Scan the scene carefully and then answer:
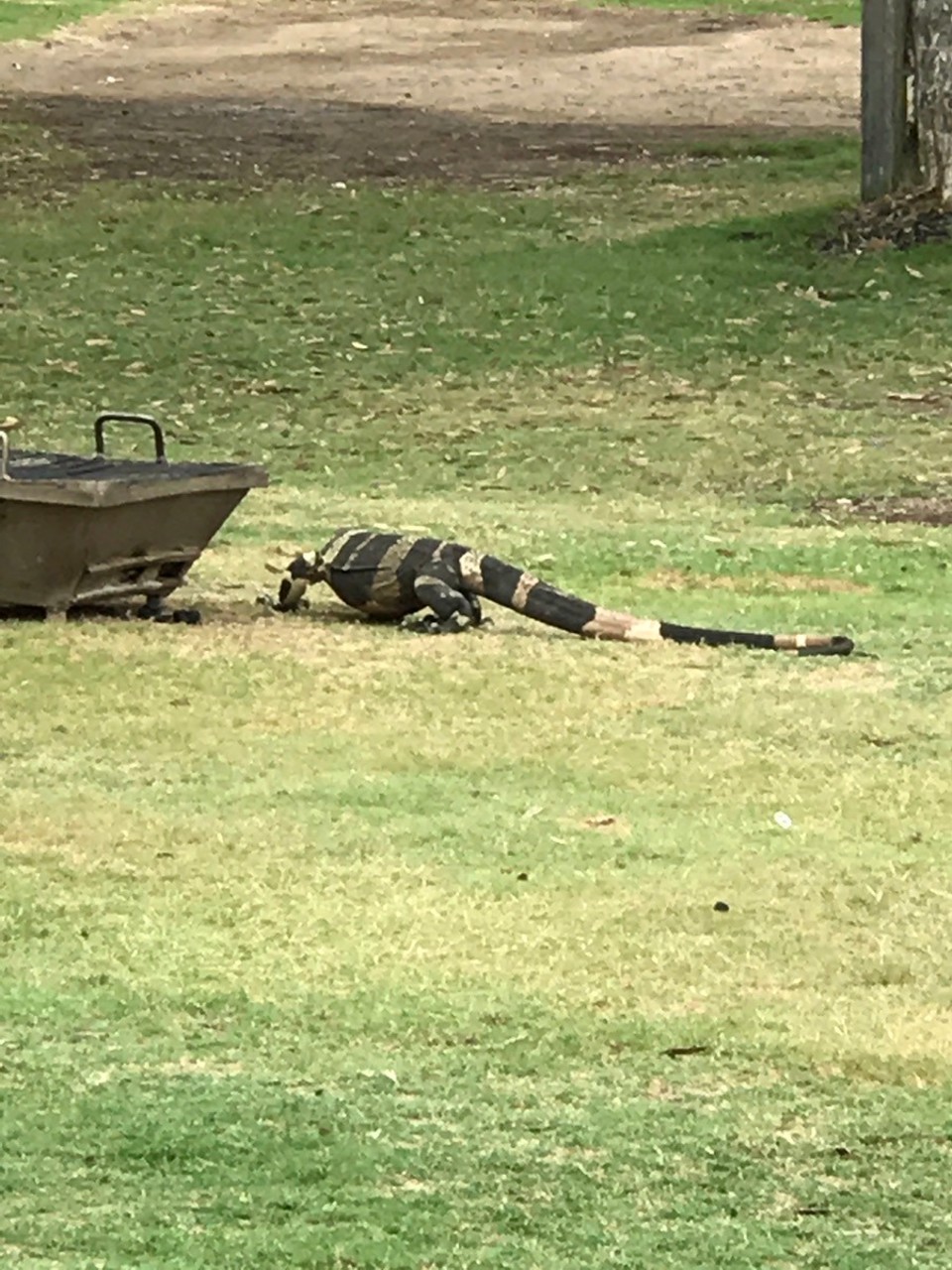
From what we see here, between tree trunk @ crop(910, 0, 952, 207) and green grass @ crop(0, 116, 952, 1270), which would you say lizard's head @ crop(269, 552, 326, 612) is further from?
tree trunk @ crop(910, 0, 952, 207)

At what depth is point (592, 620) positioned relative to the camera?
919cm

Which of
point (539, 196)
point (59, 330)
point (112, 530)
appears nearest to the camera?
point (112, 530)

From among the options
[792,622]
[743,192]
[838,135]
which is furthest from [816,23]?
[792,622]

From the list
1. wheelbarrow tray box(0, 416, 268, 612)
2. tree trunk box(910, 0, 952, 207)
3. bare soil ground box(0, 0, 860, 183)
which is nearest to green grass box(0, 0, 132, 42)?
bare soil ground box(0, 0, 860, 183)

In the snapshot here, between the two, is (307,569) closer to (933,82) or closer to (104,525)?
(104,525)

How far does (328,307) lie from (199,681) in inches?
332

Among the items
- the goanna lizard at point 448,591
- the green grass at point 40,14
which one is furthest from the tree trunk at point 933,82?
the green grass at point 40,14

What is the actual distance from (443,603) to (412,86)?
17218 millimetres

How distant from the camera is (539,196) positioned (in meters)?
19.5

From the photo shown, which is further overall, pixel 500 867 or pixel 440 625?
pixel 440 625

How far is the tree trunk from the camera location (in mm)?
16781

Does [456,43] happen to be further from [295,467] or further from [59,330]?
[295,467]

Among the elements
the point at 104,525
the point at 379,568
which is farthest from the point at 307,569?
the point at 104,525

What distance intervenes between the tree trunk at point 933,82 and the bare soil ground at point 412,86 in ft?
12.6
